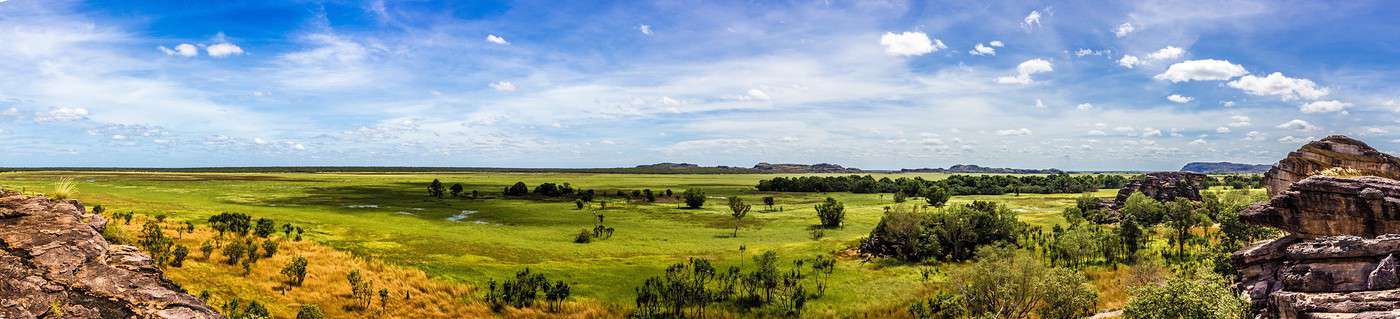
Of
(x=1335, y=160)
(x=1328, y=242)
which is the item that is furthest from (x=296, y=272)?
(x=1335, y=160)

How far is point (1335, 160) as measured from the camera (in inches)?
1410

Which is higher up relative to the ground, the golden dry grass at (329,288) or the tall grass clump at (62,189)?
the tall grass clump at (62,189)

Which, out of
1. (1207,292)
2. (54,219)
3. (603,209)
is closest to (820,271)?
(1207,292)

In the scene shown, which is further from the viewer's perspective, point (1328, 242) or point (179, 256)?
point (179, 256)

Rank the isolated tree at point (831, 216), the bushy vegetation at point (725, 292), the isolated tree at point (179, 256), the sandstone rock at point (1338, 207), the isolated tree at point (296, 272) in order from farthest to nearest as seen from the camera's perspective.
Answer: the isolated tree at point (831, 216) → the bushy vegetation at point (725, 292) → the isolated tree at point (296, 272) → the isolated tree at point (179, 256) → the sandstone rock at point (1338, 207)

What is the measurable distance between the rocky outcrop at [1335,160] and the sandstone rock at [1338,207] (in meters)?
4.40

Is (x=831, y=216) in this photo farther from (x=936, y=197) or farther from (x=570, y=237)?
(x=936, y=197)

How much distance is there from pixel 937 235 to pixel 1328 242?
51.9 meters

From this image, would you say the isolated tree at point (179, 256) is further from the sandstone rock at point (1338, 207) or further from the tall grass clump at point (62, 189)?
the sandstone rock at point (1338, 207)

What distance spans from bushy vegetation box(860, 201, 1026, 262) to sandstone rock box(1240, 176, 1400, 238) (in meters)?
41.3

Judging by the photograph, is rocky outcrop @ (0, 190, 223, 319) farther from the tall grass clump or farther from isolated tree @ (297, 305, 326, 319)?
isolated tree @ (297, 305, 326, 319)

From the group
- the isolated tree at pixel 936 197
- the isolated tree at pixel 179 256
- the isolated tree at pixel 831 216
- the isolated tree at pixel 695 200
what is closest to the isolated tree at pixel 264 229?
the isolated tree at pixel 179 256

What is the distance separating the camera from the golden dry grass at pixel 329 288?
44188 mm

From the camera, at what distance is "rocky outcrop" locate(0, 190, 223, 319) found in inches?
774
